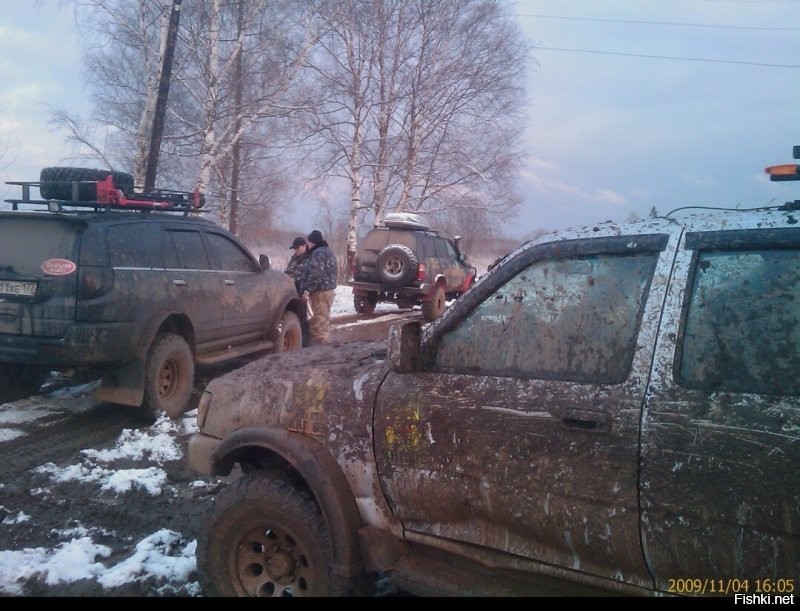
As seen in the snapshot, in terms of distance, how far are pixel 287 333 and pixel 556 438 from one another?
7.01m

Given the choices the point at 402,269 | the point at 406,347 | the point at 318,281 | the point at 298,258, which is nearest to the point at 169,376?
the point at 318,281

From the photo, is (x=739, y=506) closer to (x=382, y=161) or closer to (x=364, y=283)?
(x=364, y=283)

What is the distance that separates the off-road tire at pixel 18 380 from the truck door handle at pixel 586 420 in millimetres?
5817

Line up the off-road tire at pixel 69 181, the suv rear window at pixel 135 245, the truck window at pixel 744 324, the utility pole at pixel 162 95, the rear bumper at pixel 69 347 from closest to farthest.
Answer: the truck window at pixel 744 324 < the rear bumper at pixel 69 347 < the suv rear window at pixel 135 245 < the off-road tire at pixel 69 181 < the utility pole at pixel 162 95

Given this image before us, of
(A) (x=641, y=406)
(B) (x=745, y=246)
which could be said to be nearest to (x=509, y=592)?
(A) (x=641, y=406)

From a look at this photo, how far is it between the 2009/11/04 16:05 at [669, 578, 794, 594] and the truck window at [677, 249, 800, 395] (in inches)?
23.7

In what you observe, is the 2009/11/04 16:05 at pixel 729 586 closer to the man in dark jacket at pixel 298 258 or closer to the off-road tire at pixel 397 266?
the man in dark jacket at pixel 298 258

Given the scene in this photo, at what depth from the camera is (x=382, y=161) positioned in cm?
2562

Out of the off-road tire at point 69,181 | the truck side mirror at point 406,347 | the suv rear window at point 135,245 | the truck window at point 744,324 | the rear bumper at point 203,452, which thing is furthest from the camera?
the off-road tire at point 69,181

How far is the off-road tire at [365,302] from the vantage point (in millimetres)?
15750

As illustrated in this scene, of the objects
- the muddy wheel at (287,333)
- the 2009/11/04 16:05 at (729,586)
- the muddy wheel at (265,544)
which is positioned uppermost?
the muddy wheel at (287,333)

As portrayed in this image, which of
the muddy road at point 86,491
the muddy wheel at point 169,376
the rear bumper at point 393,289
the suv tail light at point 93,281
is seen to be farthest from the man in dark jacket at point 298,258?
the rear bumper at point 393,289

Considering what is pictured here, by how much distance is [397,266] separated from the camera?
14.9m

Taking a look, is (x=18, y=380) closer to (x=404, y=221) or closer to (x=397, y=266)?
(x=397, y=266)
